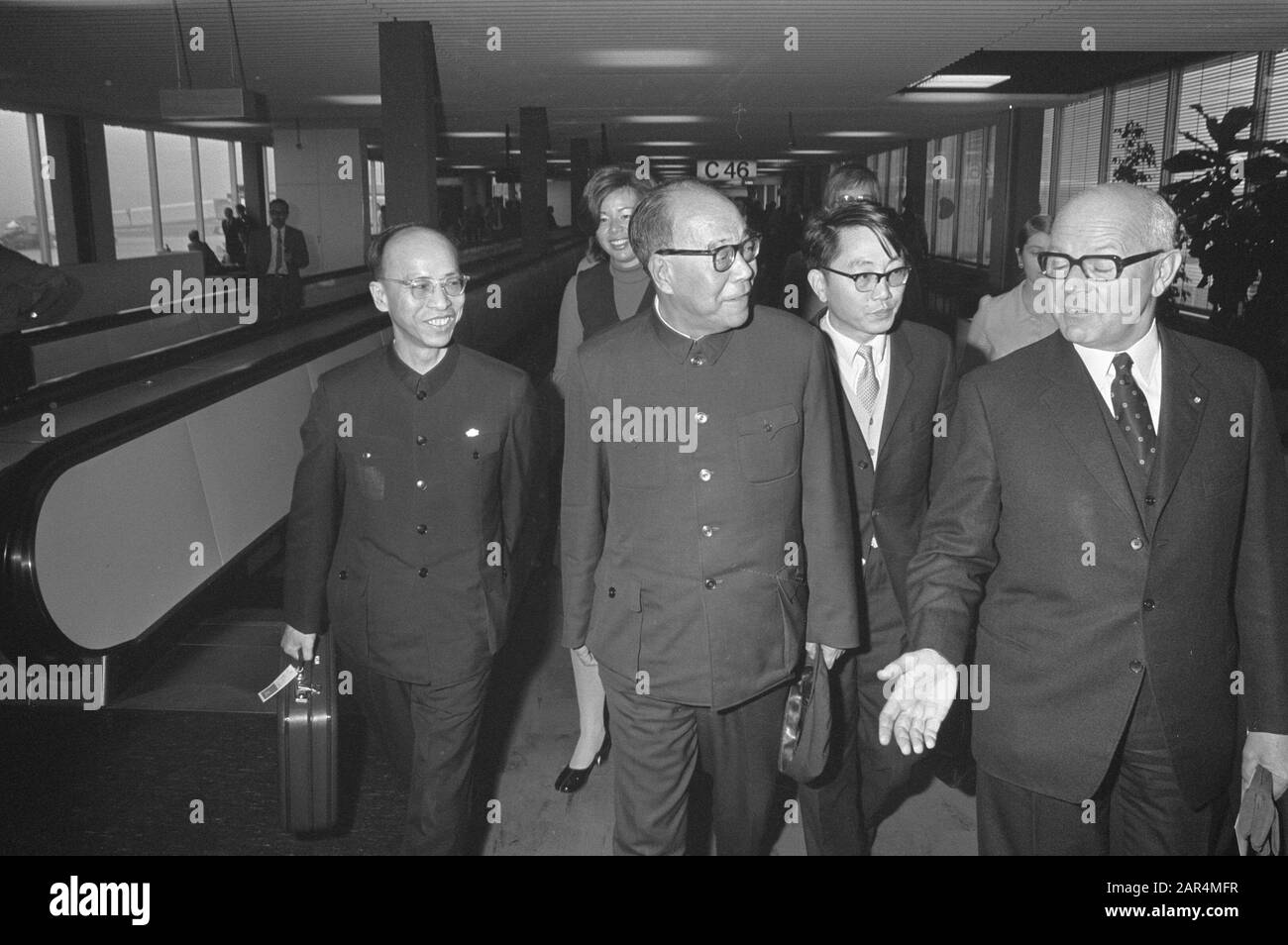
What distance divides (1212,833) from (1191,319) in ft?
38.3

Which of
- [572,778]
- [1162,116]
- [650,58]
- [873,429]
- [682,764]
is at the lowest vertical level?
[572,778]

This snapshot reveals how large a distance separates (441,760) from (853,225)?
1.73m

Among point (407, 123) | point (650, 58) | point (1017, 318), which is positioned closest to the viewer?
point (1017, 318)

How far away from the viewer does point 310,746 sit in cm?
296

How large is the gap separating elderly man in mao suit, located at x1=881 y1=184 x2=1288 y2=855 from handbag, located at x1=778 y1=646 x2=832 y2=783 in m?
0.41

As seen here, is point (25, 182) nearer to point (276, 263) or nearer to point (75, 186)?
point (75, 186)

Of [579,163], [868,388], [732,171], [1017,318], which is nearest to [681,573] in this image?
[868,388]

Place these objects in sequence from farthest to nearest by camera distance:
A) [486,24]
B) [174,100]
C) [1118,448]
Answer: [486,24] → [174,100] → [1118,448]

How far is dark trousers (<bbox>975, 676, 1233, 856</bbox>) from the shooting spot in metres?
2.17

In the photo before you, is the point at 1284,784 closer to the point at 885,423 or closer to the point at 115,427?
the point at 885,423

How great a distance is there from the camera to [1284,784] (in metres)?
2.19

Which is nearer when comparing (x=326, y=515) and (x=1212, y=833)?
(x=1212, y=833)
